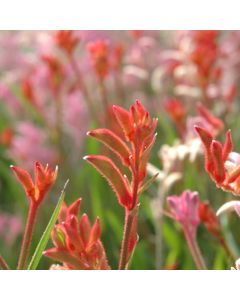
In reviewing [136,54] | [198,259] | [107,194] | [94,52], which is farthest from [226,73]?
[198,259]

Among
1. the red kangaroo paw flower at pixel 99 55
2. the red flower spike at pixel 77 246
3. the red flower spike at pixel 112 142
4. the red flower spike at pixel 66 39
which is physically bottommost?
the red flower spike at pixel 77 246

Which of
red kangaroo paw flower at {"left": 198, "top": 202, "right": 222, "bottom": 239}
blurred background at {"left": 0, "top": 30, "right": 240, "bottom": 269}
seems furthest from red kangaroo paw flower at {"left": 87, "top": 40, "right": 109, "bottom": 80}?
red kangaroo paw flower at {"left": 198, "top": 202, "right": 222, "bottom": 239}

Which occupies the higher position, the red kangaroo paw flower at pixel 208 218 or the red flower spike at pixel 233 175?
the red flower spike at pixel 233 175

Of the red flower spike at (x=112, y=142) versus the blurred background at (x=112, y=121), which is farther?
the blurred background at (x=112, y=121)

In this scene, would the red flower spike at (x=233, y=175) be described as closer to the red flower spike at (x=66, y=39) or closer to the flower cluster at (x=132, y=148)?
the flower cluster at (x=132, y=148)

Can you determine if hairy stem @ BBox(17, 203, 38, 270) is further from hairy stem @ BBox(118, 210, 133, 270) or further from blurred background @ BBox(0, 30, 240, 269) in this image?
blurred background @ BBox(0, 30, 240, 269)

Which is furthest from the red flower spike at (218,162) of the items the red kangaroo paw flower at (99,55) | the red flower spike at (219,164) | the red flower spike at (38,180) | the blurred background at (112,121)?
the red kangaroo paw flower at (99,55)

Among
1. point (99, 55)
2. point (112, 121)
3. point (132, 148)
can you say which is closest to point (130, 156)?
point (132, 148)

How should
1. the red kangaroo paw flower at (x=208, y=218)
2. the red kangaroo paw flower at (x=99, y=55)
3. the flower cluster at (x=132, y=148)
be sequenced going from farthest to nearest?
1. the red kangaroo paw flower at (x=99, y=55)
2. the red kangaroo paw flower at (x=208, y=218)
3. the flower cluster at (x=132, y=148)

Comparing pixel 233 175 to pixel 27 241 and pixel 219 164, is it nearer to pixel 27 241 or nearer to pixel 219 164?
pixel 219 164
